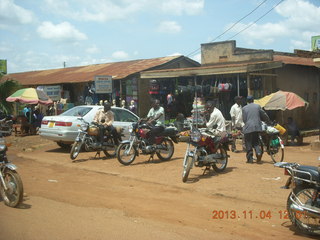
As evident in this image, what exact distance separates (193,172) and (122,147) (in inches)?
81.8

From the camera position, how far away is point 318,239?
4.76 metres

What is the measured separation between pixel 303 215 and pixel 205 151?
3595mm

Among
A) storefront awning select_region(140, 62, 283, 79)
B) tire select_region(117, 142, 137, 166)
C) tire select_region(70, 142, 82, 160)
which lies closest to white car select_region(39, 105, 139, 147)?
tire select_region(70, 142, 82, 160)

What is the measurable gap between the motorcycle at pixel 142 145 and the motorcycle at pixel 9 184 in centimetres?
403

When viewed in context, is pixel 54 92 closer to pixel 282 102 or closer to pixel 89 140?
pixel 89 140

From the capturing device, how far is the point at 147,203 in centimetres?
632

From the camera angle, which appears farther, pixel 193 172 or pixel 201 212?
pixel 193 172

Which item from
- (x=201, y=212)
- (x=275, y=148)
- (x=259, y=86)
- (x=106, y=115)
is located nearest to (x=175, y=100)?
(x=259, y=86)

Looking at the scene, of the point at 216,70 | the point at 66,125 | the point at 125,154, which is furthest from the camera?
the point at 216,70

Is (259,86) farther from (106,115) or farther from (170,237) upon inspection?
(170,237)

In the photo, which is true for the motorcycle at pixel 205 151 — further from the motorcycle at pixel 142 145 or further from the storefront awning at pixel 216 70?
the storefront awning at pixel 216 70

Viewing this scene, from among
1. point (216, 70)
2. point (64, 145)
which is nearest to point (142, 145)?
point (64, 145)

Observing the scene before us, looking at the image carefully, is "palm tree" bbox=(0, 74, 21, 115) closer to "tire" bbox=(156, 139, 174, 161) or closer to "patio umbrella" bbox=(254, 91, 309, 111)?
"tire" bbox=(156, 139, 174, 161)
